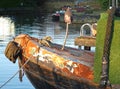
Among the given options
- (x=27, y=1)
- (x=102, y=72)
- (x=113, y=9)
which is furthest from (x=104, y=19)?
(x=27, y=1)

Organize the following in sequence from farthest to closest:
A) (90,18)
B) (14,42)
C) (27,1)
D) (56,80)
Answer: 1. (27,1)
2. (90,18)
3. (14,42)
4. (56,80)

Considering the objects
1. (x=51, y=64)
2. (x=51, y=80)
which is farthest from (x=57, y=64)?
(x=51, y=80)

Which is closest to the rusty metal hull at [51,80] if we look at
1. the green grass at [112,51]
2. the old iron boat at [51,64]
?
the old iron boat at [51,64]

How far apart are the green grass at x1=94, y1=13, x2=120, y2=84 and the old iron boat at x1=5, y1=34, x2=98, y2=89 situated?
507mm

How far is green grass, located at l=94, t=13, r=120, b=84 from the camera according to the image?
11.7 m

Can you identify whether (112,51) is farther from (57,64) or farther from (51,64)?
(51,64)

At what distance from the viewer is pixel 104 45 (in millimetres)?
11805

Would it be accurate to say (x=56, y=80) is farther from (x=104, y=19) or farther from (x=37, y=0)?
(x=37, y=0)

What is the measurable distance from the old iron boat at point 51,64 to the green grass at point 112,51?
507mm

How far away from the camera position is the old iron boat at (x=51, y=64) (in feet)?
42.2

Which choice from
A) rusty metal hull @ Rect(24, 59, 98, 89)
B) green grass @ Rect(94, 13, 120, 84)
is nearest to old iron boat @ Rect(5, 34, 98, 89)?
rusty metal hull @ Rect(24, 59, 98, 89)

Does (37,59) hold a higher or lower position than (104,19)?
lower

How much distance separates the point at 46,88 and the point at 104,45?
3271 mm

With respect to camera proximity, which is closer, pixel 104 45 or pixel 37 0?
pixel 104 45
